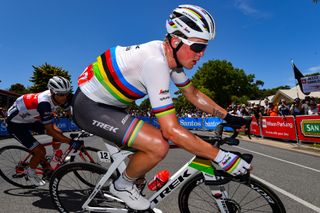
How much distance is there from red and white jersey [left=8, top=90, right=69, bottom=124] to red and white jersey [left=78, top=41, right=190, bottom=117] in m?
1.74

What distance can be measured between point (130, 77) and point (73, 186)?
5.64 ft

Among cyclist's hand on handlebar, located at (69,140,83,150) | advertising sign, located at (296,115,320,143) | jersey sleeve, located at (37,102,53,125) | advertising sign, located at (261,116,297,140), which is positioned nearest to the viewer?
cyclist's hand on handlebar, located at (69,140,83,150)

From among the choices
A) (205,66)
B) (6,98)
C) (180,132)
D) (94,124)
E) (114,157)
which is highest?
(205,66)

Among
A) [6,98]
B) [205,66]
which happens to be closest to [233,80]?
[205,66]

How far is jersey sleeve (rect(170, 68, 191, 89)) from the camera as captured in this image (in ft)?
11.0

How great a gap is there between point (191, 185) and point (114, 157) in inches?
32.4

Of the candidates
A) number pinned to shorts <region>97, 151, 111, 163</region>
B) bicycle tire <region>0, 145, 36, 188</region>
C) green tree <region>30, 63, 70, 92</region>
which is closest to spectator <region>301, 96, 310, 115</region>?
bicycle tire <region>0, 145, 36, 188</region>

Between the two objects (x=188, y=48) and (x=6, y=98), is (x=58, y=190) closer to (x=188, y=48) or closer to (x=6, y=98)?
(x=188, y=48)

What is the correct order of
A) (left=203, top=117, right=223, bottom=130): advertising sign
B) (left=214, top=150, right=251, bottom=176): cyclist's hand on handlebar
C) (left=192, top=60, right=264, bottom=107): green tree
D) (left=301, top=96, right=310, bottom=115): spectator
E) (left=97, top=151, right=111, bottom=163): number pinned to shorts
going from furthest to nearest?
(left=192, top=60, right=264, bottom=107): green tree → (left=203, top=117, right=223, bottom=130): advertising sign → (left=301, top=96, right=310, bottom=115): spectator → (left=97, top=151, right=111, bottom=163): number pinned to shorts → (left=214, top=150, right=251, bottom=176): cyclist's hand on handlebar

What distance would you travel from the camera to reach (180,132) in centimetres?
260

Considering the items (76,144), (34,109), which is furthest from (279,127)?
(76,144)

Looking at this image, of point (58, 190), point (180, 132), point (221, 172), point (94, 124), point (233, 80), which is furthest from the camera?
point (233, 80)

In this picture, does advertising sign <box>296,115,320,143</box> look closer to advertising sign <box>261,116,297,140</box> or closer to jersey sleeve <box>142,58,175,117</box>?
advertising sign <box>261,116,297,140</box>

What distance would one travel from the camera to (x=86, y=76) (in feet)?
10.3
